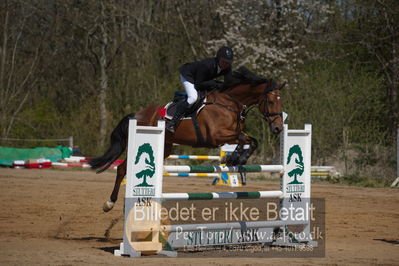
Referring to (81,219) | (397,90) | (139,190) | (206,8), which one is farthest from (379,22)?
(139,190)

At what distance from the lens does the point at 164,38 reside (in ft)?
81.4

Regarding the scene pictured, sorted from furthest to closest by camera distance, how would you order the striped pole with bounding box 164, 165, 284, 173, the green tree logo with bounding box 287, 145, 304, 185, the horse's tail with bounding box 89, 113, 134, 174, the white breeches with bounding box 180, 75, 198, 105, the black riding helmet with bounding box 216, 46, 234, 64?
the horse's tail with bounding box 89, 113, 134, 174 < the white breeches with bounding box 180, 75, 198, 105 < the black riding helmet with bounding box 216, 46, 234, 64 < the green tree logo with bounding box 287, 145, 304, 185 < the striped pole with bounding box 164, 165, 284, 173

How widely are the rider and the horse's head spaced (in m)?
0.57

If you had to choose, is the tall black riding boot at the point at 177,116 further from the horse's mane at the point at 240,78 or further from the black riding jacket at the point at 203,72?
the horse's mane at the point at 240,78

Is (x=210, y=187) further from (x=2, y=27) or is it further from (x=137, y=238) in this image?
(x=2, y=27)

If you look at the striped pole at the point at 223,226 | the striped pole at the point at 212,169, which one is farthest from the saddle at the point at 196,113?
the striped pole at the point at 223,226

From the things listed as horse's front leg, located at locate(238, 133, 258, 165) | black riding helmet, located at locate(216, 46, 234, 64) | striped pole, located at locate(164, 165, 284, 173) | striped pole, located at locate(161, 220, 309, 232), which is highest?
black riding helmet, located at locate(216, 46, 234, 64)

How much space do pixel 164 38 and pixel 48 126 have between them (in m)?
5.99

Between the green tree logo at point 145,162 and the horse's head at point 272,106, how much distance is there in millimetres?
1605

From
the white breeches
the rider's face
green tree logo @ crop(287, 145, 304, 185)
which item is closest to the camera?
green tree logo @ crop(287, 145, 304, 185)

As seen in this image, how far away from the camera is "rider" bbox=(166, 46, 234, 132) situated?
7.27 meters

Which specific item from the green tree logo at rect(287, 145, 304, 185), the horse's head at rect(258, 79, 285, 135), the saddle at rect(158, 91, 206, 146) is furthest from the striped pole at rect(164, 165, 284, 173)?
the saddle at rect(158, 91, 206, 146)

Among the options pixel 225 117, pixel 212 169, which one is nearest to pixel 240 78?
pixel 225 117

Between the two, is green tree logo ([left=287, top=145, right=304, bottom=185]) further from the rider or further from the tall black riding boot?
the tall black riding boot
